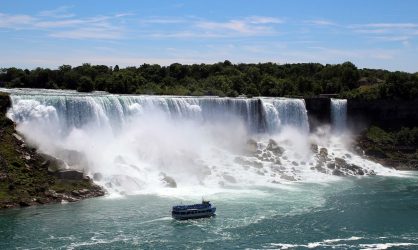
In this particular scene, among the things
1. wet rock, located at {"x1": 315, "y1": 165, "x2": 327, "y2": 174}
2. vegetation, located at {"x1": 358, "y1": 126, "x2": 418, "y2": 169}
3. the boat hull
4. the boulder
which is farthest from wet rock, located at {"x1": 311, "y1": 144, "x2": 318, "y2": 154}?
the boulder

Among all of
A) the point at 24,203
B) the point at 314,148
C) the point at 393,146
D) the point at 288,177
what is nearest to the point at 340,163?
the point at 314,148

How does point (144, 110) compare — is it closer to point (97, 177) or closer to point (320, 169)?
point (97, 177)

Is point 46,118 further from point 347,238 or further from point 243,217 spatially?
point 347,238

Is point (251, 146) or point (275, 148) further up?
point (251, 146)

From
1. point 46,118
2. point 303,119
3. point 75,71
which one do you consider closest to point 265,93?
point 303,119

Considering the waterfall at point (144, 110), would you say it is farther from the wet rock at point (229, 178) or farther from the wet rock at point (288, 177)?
the wet rock at point (288, 177)

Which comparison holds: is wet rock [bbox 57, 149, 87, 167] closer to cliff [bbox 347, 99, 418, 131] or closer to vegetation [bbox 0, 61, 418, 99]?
vegetation [bbox 0, 61, 418, 99]

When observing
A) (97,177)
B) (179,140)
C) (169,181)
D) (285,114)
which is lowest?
(169,181)
